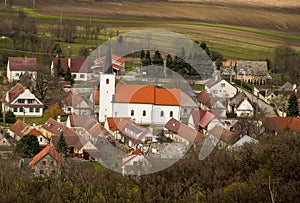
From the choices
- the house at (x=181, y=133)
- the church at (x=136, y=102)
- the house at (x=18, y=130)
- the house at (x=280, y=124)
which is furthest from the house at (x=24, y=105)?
the house at (x=280, y=124)

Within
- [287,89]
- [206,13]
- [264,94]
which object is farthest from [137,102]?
[206,13]

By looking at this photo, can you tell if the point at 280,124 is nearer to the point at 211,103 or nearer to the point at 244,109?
the point at 244,109

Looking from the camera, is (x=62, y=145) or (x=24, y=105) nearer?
(x=62, y=145)

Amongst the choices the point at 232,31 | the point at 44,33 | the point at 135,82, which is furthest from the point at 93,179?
the point at 232,31

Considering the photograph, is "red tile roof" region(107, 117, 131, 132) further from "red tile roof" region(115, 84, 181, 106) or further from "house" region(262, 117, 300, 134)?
"house" region(262, 117, 300, 134)

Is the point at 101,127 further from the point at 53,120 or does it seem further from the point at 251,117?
the point at 251,117

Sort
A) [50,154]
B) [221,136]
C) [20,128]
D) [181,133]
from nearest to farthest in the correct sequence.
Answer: [50,154], [221,136], [181,133], [20,128]

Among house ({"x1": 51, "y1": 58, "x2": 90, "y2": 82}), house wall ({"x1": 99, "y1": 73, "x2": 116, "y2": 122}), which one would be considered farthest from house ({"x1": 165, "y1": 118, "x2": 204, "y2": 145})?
house ({"x1": 51, "y1": 58, "x2": 90, "y2": 82})
